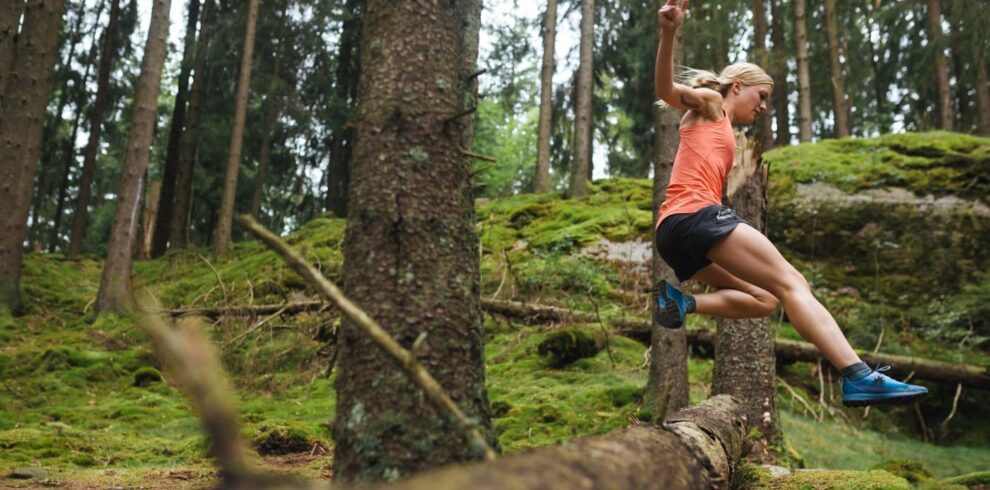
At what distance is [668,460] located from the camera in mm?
2166

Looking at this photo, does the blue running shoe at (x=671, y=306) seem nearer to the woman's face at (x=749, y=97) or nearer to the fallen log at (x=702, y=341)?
the woman's face at (x=749, y=97)

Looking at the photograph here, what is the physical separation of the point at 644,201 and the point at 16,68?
11.6 metres

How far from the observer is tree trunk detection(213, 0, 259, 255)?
680 inches

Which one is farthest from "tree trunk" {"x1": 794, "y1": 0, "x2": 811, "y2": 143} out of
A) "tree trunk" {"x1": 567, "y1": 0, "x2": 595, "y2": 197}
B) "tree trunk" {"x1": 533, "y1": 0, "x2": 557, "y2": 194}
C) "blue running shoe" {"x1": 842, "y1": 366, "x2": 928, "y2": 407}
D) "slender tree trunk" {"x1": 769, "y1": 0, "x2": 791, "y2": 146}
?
"blue running shoe" {"x1": 842, "y1": 366, "x2": 928, "y2": 407}

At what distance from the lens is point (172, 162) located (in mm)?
21219

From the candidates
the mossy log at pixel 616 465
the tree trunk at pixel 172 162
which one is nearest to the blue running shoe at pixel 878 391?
the mossy log at pixel 616 465

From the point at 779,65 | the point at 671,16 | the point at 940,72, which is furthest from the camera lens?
the point at 940,72

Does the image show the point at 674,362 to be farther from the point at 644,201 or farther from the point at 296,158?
the point at 296,158

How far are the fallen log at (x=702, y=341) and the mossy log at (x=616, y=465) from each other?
5.65 metres

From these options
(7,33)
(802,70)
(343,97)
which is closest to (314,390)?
(7,33)

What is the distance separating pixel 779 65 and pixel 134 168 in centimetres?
1400

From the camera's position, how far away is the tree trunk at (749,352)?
223 inches

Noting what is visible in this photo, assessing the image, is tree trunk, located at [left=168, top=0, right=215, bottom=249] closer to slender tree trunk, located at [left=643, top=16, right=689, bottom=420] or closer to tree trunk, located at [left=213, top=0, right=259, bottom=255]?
tree trunk, located at [left=213, top=0, right=259, bottom=255]

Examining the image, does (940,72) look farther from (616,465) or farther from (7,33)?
(616,465)
